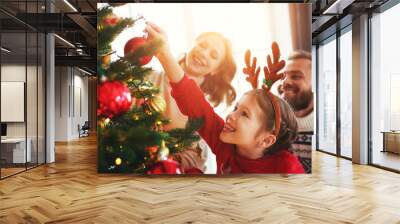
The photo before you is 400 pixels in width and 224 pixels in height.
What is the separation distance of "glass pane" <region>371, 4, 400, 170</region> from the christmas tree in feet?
13.0

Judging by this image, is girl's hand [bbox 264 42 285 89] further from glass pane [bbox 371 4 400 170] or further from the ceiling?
glass pane [bbox 371 4 400 170]

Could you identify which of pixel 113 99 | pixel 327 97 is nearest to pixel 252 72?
pixel 113 99

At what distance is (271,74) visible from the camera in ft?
20.9

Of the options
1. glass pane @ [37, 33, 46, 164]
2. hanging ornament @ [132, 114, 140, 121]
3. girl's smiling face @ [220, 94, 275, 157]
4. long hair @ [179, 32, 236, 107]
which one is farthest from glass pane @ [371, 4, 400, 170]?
glass pane @ [37, 33, 46, 164]

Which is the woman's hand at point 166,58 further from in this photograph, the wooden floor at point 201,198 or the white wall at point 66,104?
the white wall at point 66,104

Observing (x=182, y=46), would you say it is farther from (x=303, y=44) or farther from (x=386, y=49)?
(x=386, y=49)

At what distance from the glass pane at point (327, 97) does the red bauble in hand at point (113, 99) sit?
6147 mm

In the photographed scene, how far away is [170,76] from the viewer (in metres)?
6.39

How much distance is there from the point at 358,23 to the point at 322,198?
4.90m

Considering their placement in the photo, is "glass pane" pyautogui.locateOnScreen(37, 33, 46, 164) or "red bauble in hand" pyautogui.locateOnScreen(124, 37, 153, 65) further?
"glass pane" pyautogui.locateOnScreen(37, 33, 46, 164)

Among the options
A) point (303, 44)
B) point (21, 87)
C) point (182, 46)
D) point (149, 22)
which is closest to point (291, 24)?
point (303, 44)

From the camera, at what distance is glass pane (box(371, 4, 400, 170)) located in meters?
7.35

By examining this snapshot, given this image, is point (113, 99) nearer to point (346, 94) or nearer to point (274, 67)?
point (274, 67)

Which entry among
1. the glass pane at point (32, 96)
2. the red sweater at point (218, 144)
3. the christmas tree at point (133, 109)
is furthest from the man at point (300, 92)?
the glass pane at point (32, 96)
